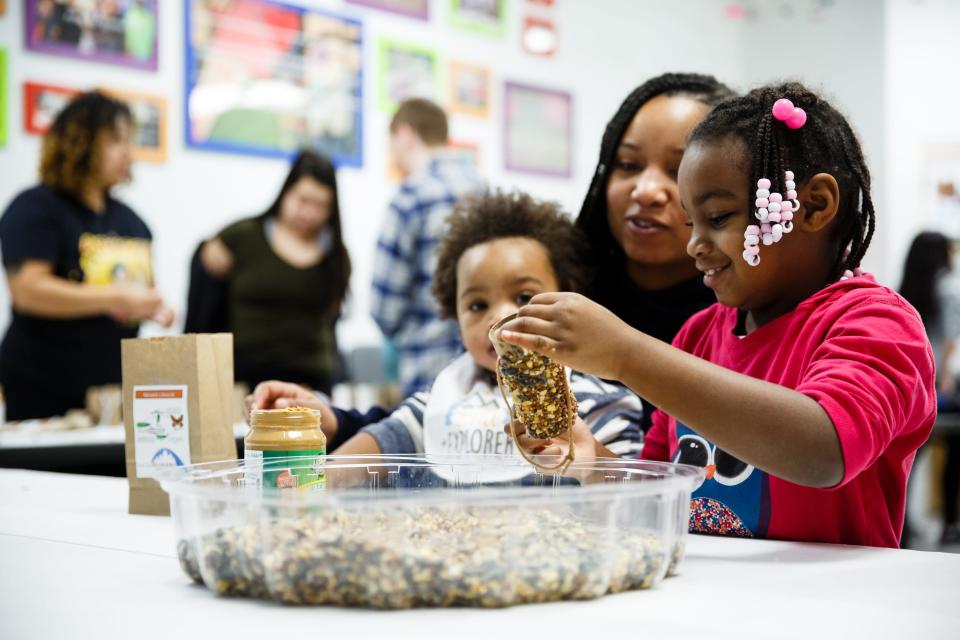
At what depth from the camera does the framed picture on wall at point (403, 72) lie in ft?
15.2

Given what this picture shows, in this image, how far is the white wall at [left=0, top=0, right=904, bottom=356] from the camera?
12.6 ft

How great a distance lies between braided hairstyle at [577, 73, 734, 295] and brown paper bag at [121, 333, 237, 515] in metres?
0.64

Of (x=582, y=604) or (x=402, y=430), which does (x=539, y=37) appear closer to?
(x=402, y=430)

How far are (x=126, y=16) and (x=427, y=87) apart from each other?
1.45 m

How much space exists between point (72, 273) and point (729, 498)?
2282 mm

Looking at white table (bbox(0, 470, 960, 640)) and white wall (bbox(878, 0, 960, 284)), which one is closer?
white table (bbox(0, 470, 960, 640))

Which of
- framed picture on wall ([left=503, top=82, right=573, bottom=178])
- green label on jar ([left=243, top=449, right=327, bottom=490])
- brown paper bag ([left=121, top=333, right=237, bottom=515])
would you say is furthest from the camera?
framed picture on wall ([left=503, top=82, right=573, bottom=178])

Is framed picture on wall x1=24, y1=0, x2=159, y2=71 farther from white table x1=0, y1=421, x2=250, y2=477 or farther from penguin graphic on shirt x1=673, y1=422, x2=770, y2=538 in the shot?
penguin graphic on shirt x1=673, y1=422, x2=770, y2=538

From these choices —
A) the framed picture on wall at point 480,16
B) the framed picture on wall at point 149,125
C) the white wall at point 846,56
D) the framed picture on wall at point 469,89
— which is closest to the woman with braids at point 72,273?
the framed picture on wall at point 149,125

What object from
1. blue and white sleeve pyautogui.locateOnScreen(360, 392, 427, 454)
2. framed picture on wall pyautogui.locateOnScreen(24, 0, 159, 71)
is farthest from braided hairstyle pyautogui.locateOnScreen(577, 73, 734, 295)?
framed picture on wall pyautogui.locateOnScreen(24, 0, 159, 71)

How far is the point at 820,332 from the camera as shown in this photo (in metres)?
1.10

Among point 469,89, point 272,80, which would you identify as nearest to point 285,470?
point 272,80

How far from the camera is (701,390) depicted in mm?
898

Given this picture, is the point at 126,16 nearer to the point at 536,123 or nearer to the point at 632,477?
the point at 536,123
